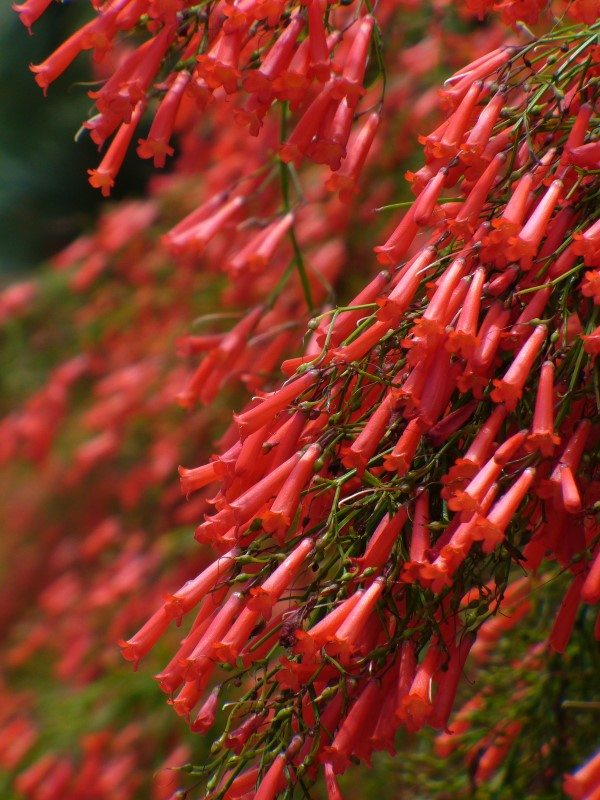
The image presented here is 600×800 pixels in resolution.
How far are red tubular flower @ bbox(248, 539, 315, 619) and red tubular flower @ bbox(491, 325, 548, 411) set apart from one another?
24 cm

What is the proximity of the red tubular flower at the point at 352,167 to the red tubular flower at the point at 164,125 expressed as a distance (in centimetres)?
22

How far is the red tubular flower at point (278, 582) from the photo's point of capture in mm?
956

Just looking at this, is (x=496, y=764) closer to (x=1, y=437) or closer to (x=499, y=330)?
(x=499, y=330)

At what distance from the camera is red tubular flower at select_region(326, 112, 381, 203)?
1244 mm

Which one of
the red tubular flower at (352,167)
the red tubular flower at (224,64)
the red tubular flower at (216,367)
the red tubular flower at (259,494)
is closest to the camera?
the red tubular flower at (259,494)

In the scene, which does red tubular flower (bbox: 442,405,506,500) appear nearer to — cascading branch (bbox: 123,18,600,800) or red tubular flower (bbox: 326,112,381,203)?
cascading branch (bbox: 123,18,600,800)

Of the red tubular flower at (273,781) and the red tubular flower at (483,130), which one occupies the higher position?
the red tubular flower at (483,130)

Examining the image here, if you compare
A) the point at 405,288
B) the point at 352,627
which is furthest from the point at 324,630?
the point at 405,288

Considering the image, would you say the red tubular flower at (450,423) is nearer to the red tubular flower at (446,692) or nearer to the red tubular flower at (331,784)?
the red tubular flower at (446,692)

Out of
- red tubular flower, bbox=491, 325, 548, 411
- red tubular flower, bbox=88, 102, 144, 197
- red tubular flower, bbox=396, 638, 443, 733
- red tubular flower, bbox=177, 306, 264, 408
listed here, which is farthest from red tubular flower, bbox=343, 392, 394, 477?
red tubular flower, bbox=177, 306, 264, 408

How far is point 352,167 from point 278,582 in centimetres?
60

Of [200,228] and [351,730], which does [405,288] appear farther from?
[200,228]

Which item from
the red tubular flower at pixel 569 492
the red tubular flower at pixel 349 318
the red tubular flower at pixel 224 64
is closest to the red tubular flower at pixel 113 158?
the red tubular flower at pixel 224 64

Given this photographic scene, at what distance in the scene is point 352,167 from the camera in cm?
128
